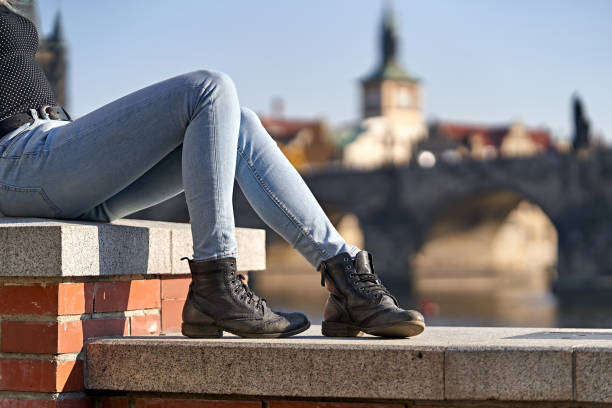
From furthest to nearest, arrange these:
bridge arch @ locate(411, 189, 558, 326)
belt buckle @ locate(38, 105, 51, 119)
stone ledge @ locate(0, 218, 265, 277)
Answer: bridge arch @ locate(411, 189, 558, 326)
belt buckle @ locate(38, 105, 51, 119)
stone ledge @ locate(0, 218, 265, 277)

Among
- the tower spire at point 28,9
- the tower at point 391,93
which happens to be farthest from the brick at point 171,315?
the tower at point 391,93

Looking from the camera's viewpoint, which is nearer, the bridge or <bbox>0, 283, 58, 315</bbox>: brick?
<bbox>0, 283, 58, 315</bbox>: brick

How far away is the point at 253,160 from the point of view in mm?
2443

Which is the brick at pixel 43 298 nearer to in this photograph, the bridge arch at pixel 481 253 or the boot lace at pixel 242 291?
the boot lace at pixel 242 291

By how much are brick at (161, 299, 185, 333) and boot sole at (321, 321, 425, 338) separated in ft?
1.43

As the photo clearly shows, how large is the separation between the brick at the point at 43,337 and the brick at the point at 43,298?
27 millimetres

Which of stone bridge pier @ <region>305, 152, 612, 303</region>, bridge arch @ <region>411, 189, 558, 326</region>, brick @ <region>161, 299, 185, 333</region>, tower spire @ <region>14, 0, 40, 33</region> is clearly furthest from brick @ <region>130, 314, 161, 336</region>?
bridge arch @ <region>411, 189, 558, 326</region>

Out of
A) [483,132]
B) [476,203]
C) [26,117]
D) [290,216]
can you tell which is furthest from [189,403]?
[483,132]

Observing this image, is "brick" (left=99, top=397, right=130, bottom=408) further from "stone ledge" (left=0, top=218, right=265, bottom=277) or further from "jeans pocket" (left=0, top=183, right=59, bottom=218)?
"jeans pocket" (left=0, top=183, right=59, bottom=218)

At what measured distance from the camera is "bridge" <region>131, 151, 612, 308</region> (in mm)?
34625

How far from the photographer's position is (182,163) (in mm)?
2320

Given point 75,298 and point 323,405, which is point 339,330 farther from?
point 75,298

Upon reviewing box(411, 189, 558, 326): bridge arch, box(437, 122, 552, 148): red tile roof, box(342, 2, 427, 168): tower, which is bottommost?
box(411, 189, 558, 326): bridge arch

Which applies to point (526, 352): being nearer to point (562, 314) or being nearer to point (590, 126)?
point (562, 314)
